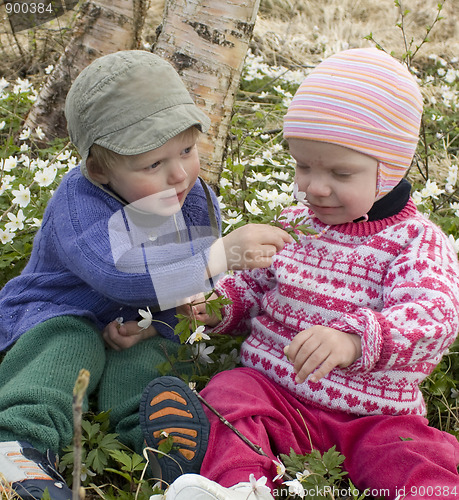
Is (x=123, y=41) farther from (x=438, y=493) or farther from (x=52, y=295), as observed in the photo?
(x=438, y=493)

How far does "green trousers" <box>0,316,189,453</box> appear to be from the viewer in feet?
6.10

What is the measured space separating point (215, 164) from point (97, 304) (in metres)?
1.18

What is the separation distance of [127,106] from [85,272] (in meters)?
0.59

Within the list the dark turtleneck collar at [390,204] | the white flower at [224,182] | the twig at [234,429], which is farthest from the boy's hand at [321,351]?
the white flower at [224,182]

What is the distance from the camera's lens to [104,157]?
2.17 m

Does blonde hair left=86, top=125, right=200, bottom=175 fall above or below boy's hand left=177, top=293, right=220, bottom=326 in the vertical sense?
above

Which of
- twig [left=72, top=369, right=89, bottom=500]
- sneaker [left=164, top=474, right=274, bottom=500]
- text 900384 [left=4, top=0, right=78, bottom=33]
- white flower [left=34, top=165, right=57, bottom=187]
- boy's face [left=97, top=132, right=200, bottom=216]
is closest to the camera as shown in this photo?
twig [left=72, top=369, right=89, bottom=500]

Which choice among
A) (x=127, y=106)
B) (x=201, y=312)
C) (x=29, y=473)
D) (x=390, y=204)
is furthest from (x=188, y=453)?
(x=127, y=106)

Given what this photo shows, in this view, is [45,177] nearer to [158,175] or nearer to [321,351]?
[158,175]

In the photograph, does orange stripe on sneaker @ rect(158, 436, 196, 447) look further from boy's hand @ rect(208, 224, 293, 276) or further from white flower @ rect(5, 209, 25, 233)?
white flower @ rect(5, 209, 25, 233)

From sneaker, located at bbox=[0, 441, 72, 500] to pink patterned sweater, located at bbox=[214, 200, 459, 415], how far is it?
2.53 feet

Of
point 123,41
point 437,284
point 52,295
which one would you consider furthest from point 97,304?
point 123,41

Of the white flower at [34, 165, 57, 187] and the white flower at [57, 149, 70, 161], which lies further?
the white flower at [57, 149, 70, 161]

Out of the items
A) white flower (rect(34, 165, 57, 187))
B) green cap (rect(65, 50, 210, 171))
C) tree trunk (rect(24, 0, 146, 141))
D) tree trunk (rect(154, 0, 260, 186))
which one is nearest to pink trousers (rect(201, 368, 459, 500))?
green cap (rect(65, 50, 210, 171))
